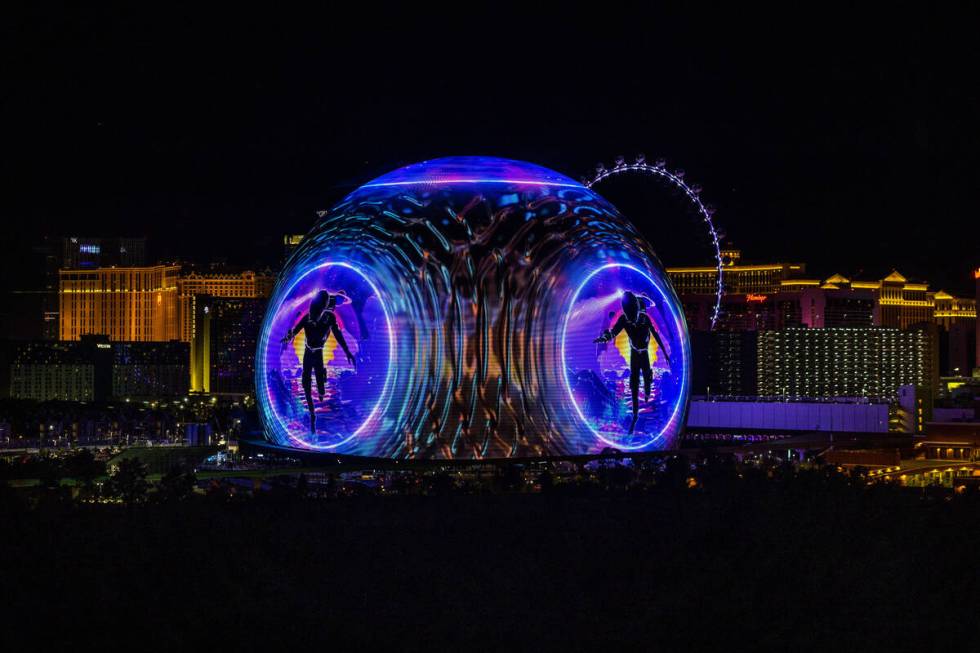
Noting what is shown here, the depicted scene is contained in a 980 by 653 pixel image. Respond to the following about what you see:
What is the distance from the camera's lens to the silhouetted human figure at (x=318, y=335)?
34375mm

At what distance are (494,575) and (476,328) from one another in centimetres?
1111

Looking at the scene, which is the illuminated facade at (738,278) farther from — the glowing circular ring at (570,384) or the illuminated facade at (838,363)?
the glowing circular ring at (570,384)

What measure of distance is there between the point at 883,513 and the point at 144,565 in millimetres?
12603

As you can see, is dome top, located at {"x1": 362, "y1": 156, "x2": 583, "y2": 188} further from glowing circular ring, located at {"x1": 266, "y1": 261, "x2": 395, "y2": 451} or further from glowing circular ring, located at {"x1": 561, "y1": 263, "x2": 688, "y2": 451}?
glowing circular ring, located at {"x1": 561, "y1": 263, "x2": 688, "y2": 451}

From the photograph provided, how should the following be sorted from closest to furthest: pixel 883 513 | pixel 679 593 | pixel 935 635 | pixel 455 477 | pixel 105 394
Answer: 1. pixel 935 635
2. pixel 679 593
3. pixel 883 513
4. pixel 455 477
5. pixel 105 394

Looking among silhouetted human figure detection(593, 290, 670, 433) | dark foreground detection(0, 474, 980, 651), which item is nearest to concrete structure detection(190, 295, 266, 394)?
silhouetted human figure detection(593, 290, 670, 433)

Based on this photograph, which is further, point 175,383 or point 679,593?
point 175,383

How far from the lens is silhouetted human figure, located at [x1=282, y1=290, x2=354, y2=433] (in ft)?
113

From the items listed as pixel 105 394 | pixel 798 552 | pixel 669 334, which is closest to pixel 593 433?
pixel 669 334

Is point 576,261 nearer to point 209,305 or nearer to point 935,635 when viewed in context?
point 935,635

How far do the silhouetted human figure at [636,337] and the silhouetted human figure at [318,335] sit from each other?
5.83 meters

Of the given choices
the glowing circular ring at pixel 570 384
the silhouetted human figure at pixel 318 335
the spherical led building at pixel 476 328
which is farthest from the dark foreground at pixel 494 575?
the silhouetted human figure at pixel 318 335

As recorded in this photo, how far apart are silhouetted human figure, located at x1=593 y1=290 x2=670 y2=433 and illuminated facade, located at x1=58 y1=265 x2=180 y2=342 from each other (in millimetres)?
118561

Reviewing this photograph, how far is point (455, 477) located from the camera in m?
33.8
